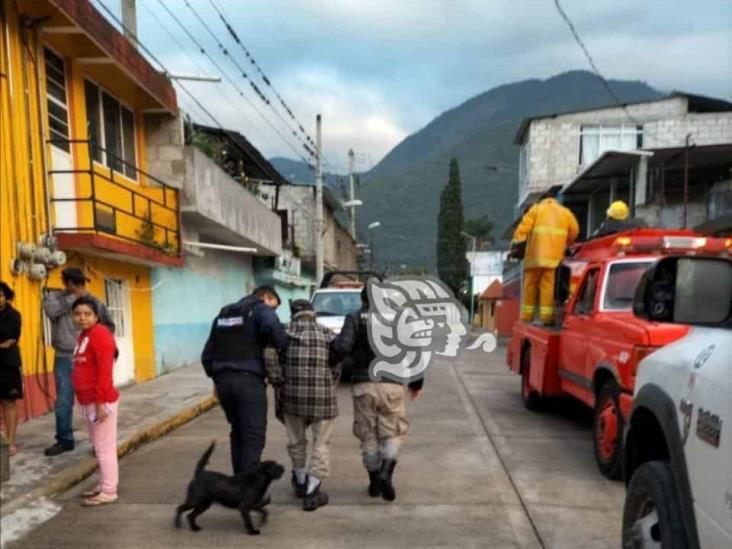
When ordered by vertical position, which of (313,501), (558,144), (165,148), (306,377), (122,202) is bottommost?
(313,501)

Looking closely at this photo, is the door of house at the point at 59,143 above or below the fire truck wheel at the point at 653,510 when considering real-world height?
above

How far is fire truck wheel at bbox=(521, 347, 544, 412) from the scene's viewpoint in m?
8.83

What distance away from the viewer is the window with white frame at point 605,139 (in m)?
27.1

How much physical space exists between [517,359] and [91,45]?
7648mm

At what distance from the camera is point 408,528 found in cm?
436

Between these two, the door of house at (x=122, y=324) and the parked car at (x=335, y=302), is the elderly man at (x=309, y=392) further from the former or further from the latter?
the parked car at (x=335, y=302)

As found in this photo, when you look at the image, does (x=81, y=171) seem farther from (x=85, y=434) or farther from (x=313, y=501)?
(x=313, y=501)

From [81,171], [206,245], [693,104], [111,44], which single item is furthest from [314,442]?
[693,104]

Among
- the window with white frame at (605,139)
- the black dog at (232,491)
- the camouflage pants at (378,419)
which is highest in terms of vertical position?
the window with white frame at (605,139)

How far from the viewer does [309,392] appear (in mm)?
4684

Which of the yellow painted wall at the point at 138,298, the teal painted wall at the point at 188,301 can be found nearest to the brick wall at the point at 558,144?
the teal painted wall at the point at 188,301

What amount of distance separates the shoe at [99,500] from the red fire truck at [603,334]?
418cm

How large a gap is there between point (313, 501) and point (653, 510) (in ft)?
8.48

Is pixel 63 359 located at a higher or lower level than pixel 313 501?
higher
